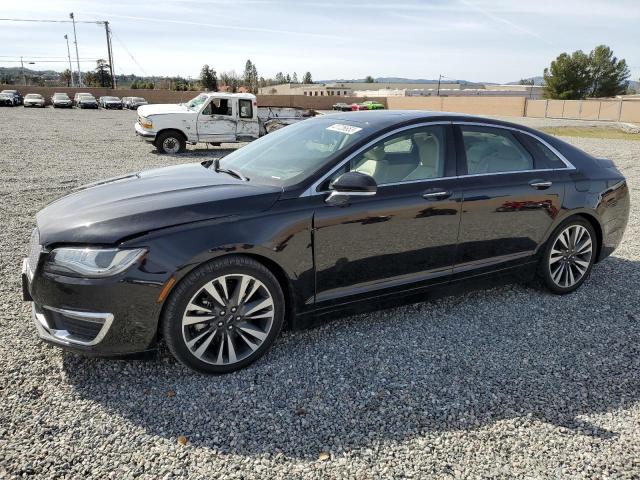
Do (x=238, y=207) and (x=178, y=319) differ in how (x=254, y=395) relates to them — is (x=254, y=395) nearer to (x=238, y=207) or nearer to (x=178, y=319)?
(x=178, y=319)

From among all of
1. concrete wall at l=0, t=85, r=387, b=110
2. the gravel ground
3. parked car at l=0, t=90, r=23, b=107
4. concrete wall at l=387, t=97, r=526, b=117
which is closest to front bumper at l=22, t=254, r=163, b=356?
the gravel ground

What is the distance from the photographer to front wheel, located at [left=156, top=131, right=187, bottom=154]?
1443 centimetres

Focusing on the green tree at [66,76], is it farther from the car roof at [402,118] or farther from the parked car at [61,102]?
the car roof at [402,118]

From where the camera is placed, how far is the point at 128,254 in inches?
112

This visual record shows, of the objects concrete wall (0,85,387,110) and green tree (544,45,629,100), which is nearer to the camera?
concrete wall (0,85,387,110)

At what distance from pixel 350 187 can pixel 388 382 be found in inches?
49.8

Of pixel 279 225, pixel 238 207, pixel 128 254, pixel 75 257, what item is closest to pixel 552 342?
pixel 279 225

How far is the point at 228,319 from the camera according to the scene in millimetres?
3150

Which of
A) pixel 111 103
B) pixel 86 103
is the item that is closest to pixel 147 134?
pixel 86 103

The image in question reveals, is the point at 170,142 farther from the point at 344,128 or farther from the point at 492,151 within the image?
the point at 492,151

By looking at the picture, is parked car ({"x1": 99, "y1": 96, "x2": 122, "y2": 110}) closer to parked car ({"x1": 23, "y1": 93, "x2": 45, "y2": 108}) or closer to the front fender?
parked car ({"x1": 23, "y1": 93, "x2": 45, "y2": 108})

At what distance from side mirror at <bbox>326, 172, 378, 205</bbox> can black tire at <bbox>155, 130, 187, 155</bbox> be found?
12.2 meters

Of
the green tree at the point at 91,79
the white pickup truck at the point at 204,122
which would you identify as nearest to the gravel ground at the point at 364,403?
the white pickup truck at the point at 204,122

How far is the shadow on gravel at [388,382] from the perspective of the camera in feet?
9.05
